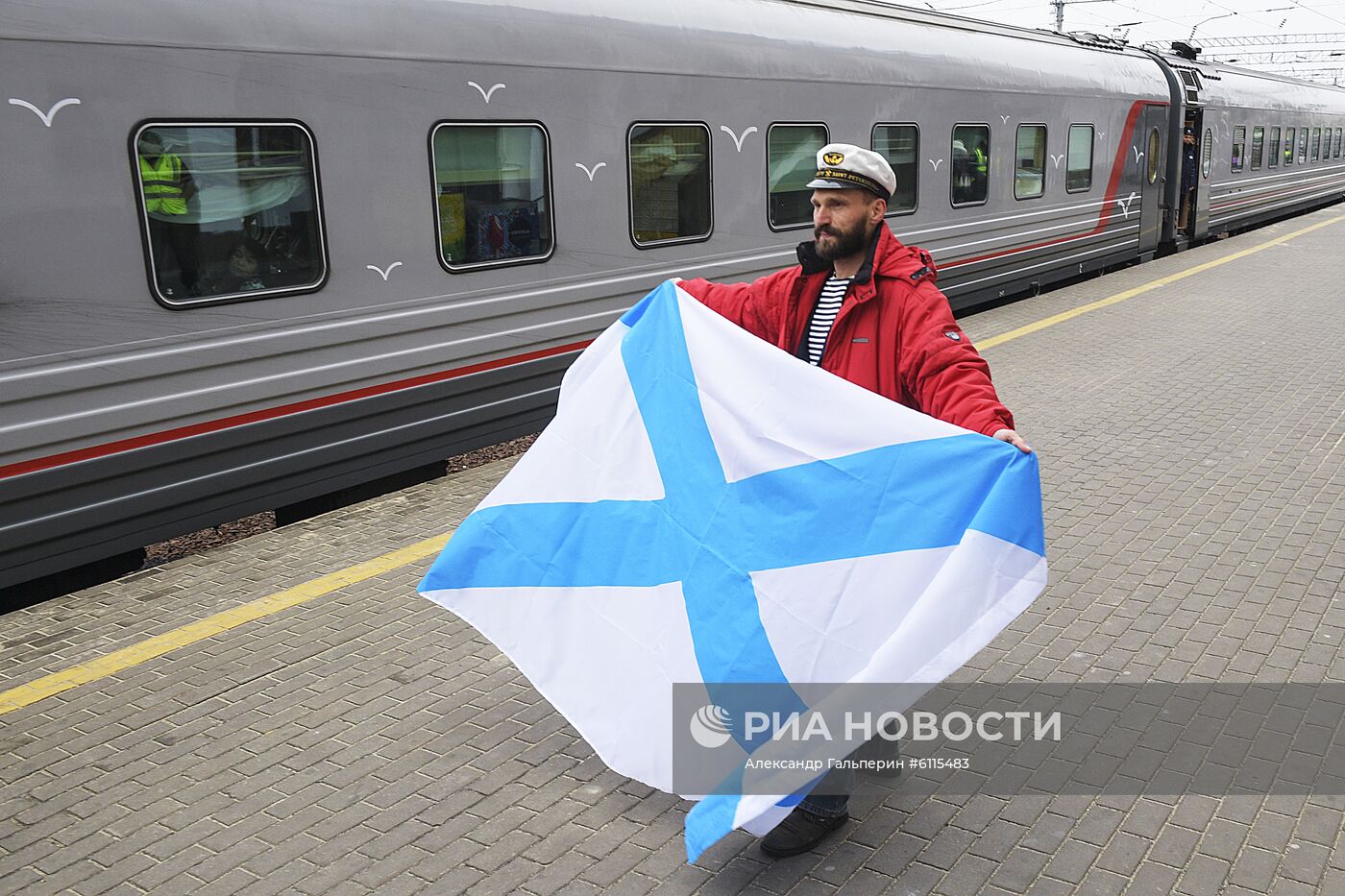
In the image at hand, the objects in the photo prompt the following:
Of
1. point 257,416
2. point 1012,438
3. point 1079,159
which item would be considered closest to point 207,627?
point 257,416

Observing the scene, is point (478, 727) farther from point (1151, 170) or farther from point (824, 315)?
point (1151, 170)

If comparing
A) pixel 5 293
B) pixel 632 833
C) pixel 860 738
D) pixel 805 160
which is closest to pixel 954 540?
pixel 860 738

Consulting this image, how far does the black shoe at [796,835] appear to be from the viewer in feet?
11.4

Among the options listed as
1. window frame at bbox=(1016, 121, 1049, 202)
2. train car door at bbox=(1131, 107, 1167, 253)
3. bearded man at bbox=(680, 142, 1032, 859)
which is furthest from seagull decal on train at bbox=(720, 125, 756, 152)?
train car door at bbox=(1131, 107, 1167, 253)

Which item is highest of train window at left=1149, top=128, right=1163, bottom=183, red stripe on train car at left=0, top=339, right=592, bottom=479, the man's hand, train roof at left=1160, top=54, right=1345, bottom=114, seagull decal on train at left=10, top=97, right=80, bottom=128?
train roof at left=1160, top=54, right=1345, bottom=114

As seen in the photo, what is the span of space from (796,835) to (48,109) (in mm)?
4266

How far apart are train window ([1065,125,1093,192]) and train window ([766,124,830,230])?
581 centimetres

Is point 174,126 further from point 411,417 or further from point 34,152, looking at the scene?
point 411,417

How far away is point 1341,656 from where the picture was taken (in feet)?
15.4

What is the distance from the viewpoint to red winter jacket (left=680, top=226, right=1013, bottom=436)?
339 cm

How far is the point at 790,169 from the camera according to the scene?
31.3 feet

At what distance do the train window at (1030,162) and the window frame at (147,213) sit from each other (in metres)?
9.05

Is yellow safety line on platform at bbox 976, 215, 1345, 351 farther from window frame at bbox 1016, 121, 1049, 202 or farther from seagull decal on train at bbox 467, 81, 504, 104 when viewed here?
seagull decal on train at bbox 467, 81, 504, 104

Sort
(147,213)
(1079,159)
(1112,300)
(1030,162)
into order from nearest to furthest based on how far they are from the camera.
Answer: (147,213) → (1030,162) → (1112,300) → (1079,159)
